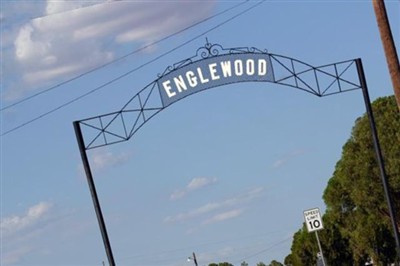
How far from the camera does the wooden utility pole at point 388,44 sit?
31.0 m

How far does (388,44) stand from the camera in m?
31.2

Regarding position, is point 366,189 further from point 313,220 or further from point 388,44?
point 388,44

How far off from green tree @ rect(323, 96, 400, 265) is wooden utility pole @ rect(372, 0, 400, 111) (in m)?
46.8

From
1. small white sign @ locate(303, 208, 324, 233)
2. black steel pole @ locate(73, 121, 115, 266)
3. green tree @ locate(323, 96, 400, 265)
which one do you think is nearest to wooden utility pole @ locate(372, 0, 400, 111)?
small white sign @ locate(303, 208, 324, 233)

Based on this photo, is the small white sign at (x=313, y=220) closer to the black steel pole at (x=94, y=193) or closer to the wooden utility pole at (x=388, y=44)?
the wooden utility pole at (x=388, y=44)

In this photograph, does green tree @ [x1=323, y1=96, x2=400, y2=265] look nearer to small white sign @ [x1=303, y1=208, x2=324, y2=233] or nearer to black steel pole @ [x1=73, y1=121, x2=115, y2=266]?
small white sign @ [x1=303, y1=208, x2=324, y2=233]

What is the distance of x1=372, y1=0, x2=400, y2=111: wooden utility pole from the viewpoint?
30984 mm

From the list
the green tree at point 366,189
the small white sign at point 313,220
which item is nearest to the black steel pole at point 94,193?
the small white sign at point 313,220

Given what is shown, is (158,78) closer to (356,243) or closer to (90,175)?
(90,175)

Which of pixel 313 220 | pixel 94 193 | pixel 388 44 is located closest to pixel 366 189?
pixel 313 220

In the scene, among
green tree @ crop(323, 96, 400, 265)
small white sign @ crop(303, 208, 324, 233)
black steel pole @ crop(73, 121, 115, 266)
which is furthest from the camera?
green tree @ crop(323, 96, 400, 265)

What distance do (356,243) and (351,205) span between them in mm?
3235

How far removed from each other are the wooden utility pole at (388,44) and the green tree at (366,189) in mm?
46780

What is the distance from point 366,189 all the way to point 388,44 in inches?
1976
